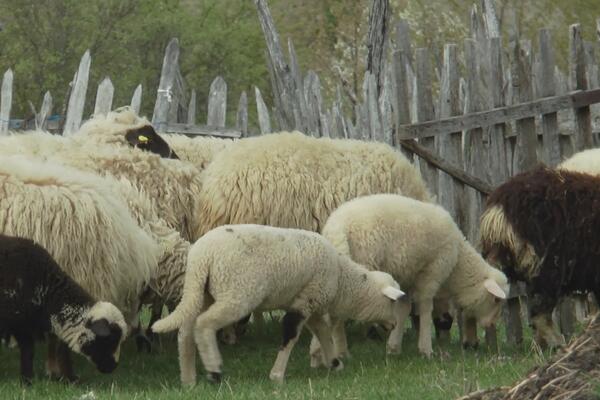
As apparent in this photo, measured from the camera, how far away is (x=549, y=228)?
8.74 metres

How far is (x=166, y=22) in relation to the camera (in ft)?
89.2

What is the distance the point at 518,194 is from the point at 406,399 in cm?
275

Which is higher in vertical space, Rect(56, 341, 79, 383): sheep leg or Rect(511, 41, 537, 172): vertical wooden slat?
Rect(511, 41, 537, 172): vertical wooden slat

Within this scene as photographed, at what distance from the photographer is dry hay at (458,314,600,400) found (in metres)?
5.25

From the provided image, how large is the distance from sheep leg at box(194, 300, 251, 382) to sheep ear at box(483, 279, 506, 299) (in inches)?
91.7

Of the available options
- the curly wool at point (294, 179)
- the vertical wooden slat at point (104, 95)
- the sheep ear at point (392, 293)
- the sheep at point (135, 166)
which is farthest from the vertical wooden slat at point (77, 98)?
the sheep ear at point (392, 293)

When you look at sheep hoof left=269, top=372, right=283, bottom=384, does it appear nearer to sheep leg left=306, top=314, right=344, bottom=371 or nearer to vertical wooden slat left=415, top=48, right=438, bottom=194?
sheep leg left=306, top=314, right=344, bottom=371

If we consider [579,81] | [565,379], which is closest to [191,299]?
[565,379]

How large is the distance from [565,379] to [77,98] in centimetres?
859

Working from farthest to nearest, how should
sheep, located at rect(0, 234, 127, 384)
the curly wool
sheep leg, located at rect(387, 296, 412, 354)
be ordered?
the curly wool, sheep leg, located at rect(387, 296, 412, 354), sheep, located at rect(0, 234, 127, 384)

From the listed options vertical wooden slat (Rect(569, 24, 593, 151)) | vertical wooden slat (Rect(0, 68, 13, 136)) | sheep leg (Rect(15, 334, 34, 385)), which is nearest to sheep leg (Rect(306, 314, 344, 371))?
sheep leg (Rect(15, 334, 34, 385))

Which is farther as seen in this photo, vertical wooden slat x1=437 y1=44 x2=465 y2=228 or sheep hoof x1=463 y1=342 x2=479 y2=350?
vertical wooden slat x1=437 y1=44 x2=465 y2=228

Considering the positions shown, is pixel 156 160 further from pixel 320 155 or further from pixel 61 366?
pixel 61 366

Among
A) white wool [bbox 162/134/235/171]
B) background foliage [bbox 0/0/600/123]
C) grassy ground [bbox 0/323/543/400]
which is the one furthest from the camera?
background foliage [bbox 0/0/600/123]
